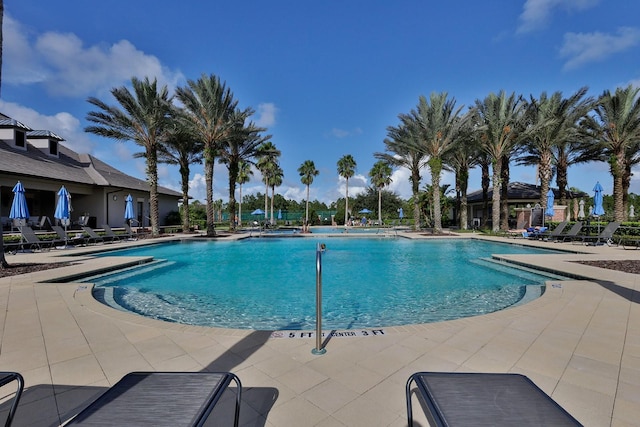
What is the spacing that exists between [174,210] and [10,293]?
27911mm

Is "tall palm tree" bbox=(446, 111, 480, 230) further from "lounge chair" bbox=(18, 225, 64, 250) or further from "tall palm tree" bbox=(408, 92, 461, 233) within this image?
"lounge chair" bbox=(18, 225, 64, 250)

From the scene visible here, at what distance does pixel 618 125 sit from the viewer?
1872 centimetres

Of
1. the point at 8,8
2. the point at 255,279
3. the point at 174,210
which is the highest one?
the point at 8,8

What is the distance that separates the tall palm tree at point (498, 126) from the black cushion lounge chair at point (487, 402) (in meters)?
21.5

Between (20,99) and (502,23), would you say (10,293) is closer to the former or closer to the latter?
(502,23)

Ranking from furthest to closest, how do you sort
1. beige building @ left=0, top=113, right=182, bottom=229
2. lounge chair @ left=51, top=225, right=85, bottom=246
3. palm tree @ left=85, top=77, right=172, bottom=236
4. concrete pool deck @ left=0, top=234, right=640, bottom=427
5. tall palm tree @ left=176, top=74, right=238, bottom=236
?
1. tall palm tree @ left=176, top=74, right=238, bottom=236
2. beige building @ left=0, top=113, right=182, bottom=229
3. palm tree @ left=85, top=77, right=172, bottom=236
4. lounge chair @ left=51, top=225, right=85, bottom=246
5. concrete pool deck @ left=0, top=234, right=640, bottom=427

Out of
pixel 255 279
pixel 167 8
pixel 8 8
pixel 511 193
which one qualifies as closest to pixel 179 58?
pixel 167 8

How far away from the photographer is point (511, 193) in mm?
31609

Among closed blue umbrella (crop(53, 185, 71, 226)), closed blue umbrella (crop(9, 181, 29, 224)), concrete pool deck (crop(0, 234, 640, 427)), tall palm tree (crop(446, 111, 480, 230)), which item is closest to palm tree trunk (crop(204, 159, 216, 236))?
closed blue umbrella (crop(53, 185, 71, 226))

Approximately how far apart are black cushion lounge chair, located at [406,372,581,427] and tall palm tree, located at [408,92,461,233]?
67.5ft

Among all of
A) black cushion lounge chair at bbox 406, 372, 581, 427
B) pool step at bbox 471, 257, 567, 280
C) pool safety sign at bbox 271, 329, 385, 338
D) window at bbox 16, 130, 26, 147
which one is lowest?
pool step at bbox 471, 257, 567, 280

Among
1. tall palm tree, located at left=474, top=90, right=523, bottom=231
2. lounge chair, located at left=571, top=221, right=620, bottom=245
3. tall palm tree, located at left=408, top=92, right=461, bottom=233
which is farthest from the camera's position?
tall palm tree, located at left=474, top=90, right=523, bottom=231

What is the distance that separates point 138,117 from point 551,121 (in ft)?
83.5

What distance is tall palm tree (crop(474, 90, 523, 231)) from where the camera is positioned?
20.4 meters
